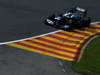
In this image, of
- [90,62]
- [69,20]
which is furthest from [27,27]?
[90,62]

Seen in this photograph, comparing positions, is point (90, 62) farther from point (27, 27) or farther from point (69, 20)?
point (27, 27)

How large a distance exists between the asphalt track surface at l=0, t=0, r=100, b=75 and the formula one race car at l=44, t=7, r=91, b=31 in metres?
0.62

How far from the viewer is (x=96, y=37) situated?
31672mm

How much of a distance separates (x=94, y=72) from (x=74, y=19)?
8.23 metres

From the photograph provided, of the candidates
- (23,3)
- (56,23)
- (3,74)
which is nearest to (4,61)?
(3,74)

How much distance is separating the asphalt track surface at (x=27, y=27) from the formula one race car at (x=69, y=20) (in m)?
0.62

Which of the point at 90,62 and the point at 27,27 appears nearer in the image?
the point at 90,62

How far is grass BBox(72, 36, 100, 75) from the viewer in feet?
84.6

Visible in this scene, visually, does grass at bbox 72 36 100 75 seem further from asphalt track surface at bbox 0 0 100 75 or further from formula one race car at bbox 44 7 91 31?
formula one race car at bbox 44 7 91 31

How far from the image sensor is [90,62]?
27.0 meters

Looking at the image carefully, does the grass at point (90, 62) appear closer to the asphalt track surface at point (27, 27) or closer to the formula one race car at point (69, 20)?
the asphalt track surface at point (27, 27)

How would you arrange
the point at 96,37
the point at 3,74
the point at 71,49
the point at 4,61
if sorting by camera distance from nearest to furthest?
the point at 3,74
the point at 4,61
the point at 71,49
the point at 96,37

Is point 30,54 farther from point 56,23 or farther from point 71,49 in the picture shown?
point 56,23

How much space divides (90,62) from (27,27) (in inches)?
312
